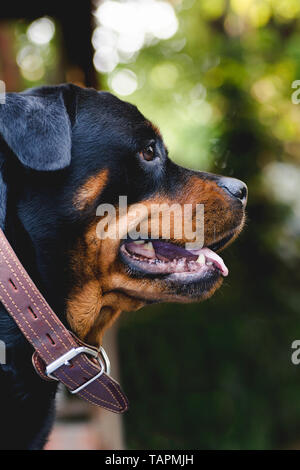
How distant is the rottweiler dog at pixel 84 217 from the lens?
6.00 ft

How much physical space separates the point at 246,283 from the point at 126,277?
3655 mm

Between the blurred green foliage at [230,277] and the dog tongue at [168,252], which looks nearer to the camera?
the dog tongue at [168,252]

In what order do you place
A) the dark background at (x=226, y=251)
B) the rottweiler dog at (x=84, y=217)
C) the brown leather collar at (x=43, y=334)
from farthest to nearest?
the dark background at (x=226, y=251), the rottweiler dog at (x=84, y=217), the brown leather collar at (x=43, y=334)

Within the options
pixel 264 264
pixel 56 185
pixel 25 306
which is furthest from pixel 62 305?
pixel 264 264

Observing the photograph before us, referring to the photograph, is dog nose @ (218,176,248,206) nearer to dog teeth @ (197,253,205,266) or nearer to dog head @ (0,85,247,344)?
dog head @ (0,85,247,344)

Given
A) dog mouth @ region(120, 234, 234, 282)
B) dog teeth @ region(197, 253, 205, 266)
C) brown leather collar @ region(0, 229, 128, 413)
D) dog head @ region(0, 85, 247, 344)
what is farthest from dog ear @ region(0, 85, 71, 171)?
dog teeth @ region(197, 253, 205, 266)

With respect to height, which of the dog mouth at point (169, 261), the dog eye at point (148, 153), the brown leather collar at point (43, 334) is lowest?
the brown leather collar at point (43, 334)

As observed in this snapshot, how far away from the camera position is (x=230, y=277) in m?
5.41

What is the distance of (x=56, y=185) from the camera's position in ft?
6.29

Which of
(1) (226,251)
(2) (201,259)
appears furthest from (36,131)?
(1) (226,251)

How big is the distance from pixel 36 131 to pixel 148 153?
1.64 feet

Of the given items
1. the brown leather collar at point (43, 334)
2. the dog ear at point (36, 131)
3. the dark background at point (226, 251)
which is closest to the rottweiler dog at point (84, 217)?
the dog ear at point (36, 131)

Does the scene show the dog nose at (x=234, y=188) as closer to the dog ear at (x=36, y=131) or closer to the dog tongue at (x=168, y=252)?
the dog tongue at (x=168, y=252)
